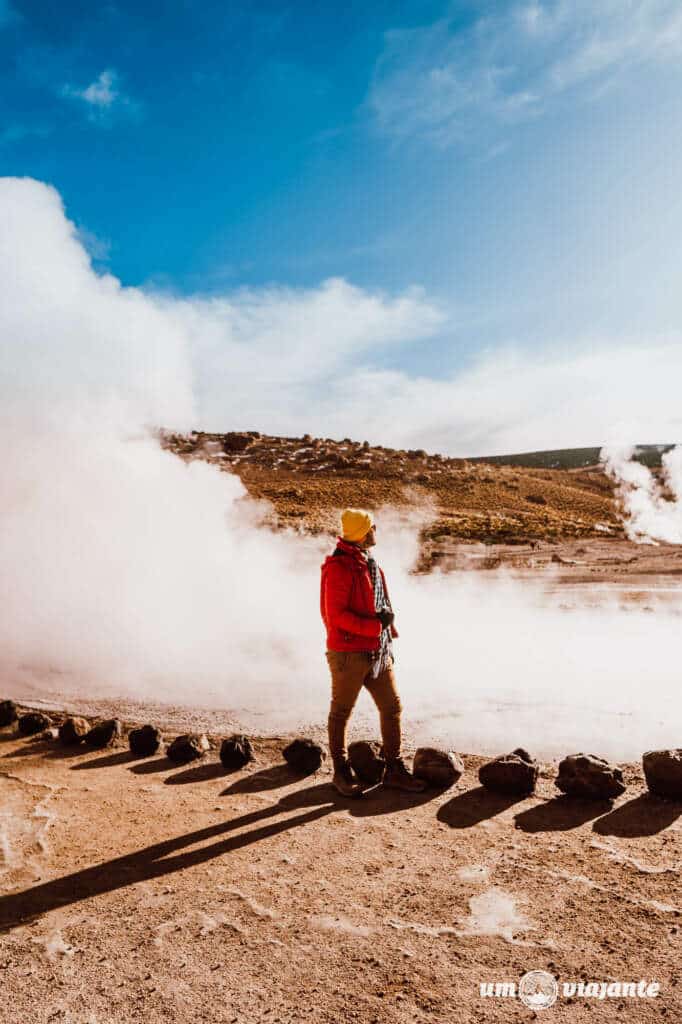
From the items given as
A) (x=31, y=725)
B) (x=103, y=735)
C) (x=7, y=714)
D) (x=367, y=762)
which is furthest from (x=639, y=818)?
(x=7, y=714)

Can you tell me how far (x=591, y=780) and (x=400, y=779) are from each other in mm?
1257

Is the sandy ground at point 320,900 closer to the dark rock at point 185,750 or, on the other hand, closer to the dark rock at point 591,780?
the dark rock at point 591,780

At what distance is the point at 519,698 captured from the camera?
6492 mm

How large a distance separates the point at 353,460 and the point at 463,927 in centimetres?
5319

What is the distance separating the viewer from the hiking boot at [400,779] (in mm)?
4441

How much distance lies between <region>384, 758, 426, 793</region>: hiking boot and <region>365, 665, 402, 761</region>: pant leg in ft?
0.40

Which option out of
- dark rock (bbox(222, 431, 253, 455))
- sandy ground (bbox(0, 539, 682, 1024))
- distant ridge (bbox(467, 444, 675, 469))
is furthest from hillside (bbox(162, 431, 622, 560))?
distant ridge (bbox(467, 444, 675, 469))

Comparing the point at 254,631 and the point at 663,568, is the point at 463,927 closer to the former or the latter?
the point at 254,631

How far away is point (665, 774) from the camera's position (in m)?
4.07

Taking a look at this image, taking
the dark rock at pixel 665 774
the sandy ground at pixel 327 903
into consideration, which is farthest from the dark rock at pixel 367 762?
the dark rock at pixel 665 774

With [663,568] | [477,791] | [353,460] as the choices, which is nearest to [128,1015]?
[477,791]

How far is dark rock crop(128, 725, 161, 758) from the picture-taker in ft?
18.1

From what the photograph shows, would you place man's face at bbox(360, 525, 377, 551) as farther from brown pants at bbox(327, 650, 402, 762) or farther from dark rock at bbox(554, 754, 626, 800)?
dark rock at bbox(554, 754, 626, 800)

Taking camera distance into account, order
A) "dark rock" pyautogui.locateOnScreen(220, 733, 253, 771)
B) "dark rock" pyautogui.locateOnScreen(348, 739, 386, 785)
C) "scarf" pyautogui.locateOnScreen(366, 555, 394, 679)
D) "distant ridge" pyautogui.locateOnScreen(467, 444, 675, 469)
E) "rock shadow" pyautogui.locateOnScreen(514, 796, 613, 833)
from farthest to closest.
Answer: "distant ridge" pyautogui.locateOnScreen(467, 444, 675, 469), "dark rock" pyautogui.locateOnScreen(220, 733, 253, 771), "dark rock" pyautogui.locateOnScreen(348, 739, 386, 785), "scarf" pyautogui.locateOnScreen(366, 555, 394, 679), "rock shadow" pyautogui.locateOnScreen(514, 796, 613, 833)
